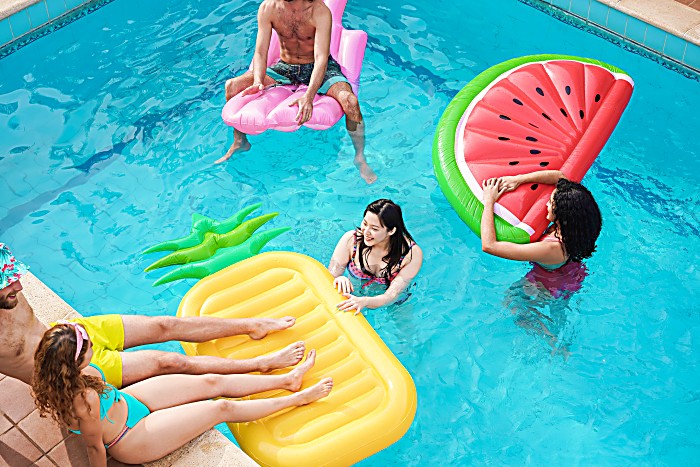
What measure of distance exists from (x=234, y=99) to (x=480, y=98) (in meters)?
1.62

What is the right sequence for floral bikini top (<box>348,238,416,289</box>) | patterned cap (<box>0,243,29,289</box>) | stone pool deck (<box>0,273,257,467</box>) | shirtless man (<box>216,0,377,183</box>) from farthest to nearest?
shirtless man (<box>216,0,377,183</box>) → floral bikini top (<box>348,238,416,289</box>) → stone pool deck (<box>0,273,257,467</box>) → patterned cap (<box>0,243,29,289</box>)

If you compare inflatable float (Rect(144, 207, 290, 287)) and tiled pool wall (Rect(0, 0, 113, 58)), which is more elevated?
tiled pool wall (Rect(0, 0, 113, 58))

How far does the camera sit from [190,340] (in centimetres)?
369

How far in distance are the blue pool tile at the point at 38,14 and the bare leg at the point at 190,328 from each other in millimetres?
3810

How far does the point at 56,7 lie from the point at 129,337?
4018 mm

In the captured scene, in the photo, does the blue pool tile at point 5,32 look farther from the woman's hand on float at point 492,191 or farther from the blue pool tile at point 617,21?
the blue pool tile at point 617,21

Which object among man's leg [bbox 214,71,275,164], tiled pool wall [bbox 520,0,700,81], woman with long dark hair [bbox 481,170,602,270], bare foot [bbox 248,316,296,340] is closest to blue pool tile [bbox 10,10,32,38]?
man's leg [bbox 214,71,275,164]

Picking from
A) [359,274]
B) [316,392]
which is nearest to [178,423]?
[316,392]

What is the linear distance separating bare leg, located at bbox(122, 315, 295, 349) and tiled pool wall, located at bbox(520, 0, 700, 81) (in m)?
3.68

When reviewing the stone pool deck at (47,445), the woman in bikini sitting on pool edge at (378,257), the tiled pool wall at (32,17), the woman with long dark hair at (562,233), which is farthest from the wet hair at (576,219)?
the tiled pool wall at (32,17)

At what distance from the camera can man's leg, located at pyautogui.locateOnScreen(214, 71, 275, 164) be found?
5176 millimetres

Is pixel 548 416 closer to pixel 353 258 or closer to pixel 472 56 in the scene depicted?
pixel 353 258

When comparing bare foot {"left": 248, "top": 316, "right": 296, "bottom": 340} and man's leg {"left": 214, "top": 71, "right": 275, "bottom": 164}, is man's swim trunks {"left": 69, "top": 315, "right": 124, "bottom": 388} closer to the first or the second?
bare foot {"left": 248, "top": 316, "right": 296, "bottom": 340}

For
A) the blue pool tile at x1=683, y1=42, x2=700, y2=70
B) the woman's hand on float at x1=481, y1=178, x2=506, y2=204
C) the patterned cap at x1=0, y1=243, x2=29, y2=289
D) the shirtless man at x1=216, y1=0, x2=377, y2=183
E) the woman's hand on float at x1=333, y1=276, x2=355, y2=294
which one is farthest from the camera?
the blue pool tile at x1=683, y1=42, x2=700, y2=70
